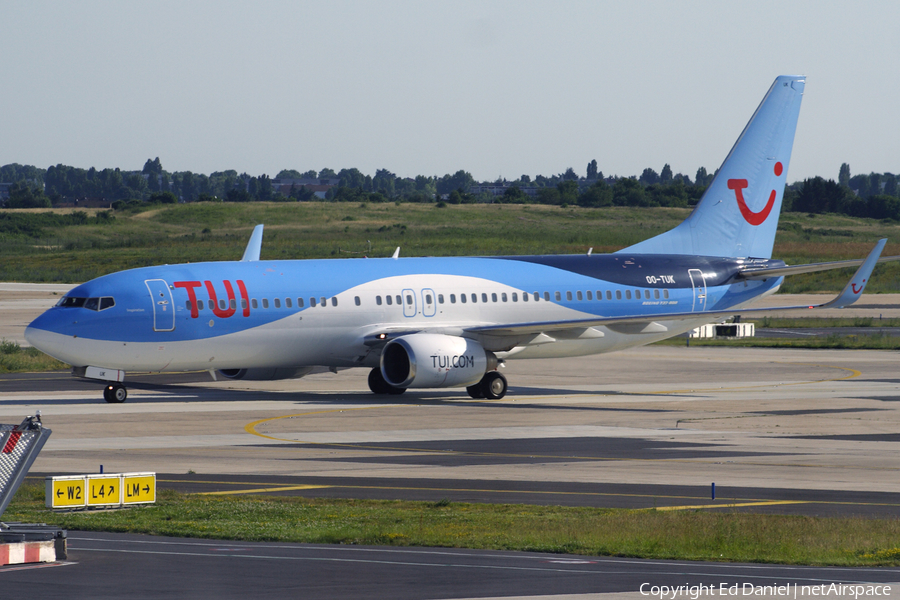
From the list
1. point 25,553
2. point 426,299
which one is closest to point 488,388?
point 426,299

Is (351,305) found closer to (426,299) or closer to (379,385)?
(426,299)

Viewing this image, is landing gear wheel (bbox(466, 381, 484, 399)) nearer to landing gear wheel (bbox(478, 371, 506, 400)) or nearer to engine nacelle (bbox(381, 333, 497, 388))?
landing gear wheel (bbox(478, 371, 506, 400))

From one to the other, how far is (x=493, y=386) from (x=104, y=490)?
2173 centimetres

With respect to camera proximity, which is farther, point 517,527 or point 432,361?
point 432,361

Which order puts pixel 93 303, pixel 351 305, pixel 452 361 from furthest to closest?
pixel 351 305
pixel 452 361
pixel 93 303

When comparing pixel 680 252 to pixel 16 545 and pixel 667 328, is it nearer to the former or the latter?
pixel 667 328

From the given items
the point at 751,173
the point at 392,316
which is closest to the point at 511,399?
the point at 392,316

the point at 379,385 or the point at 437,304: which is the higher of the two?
the point at 437,304

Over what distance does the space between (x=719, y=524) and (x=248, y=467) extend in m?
11.5

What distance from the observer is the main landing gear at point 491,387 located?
4228 centimetres

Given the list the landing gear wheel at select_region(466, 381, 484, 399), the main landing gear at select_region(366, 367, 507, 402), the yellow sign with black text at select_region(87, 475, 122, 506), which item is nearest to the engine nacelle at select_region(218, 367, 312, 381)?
the main landing gear at select_region(366, 367, 507, 402)

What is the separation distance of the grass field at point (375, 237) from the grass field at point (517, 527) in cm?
8818

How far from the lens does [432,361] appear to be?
40.4m

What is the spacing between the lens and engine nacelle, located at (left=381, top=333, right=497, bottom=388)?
132 ft
